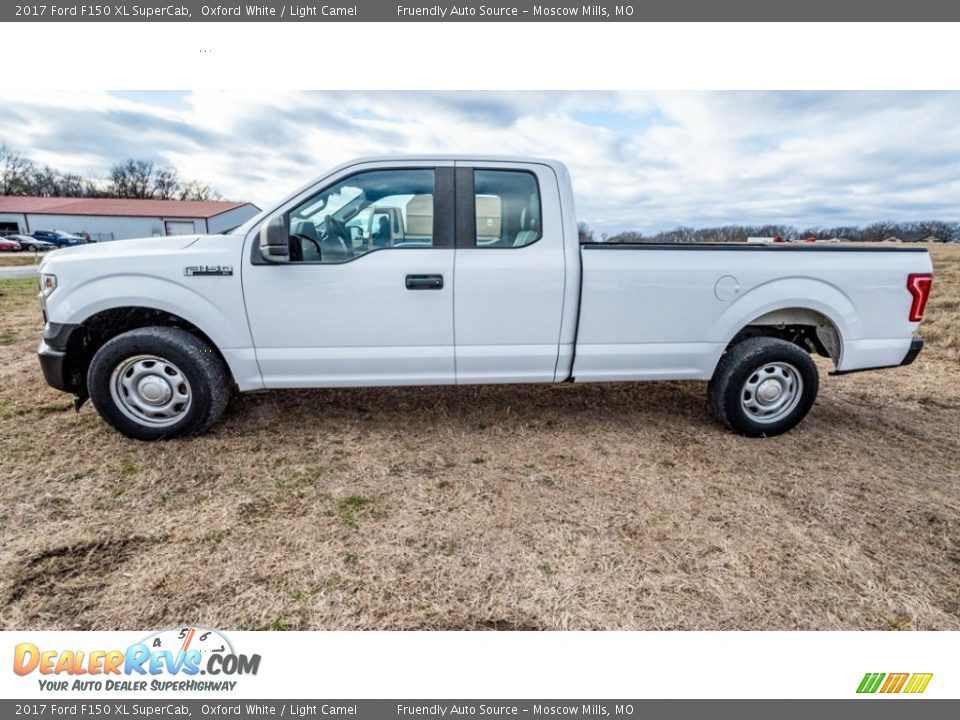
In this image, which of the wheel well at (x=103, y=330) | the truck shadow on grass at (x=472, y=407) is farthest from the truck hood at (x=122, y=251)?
the truck shadow on grass at (x=472, y=407)

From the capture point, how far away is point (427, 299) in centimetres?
317

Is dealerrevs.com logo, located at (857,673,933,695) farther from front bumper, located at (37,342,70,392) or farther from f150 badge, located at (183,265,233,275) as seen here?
front bumper, located at (37,342,70,392)

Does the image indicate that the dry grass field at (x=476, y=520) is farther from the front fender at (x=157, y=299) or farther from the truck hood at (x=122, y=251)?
the truck hood at (x=122, y=251)

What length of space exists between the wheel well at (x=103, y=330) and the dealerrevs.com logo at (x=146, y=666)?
6.21 ft

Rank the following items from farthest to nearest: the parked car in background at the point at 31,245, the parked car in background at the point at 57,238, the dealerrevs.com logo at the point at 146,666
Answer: the parked car in background at the point at 57,238 → the parked car in background at the point at 31,245 → the dealerrevs.com logo at the point at 146,666

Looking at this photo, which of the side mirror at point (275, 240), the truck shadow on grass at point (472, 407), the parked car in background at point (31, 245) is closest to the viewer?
the side mirror at point (275, 240)

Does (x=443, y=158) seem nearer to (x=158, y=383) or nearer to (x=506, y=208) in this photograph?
(x=506, y=208)

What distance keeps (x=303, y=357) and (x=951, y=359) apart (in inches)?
290

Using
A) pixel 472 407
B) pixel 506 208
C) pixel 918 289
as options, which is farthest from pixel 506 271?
pixel 918 289

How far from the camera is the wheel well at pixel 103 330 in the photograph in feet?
10.6

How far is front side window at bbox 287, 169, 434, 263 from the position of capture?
3.19 metres

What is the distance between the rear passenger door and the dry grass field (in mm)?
667

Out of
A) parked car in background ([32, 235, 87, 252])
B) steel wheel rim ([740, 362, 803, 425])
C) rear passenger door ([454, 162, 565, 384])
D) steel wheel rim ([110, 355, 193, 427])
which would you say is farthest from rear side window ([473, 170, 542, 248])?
parked car in background ([32, 235, 87, 252])

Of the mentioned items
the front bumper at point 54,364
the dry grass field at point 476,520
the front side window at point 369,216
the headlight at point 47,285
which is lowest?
the dry grass field at point 476,520
